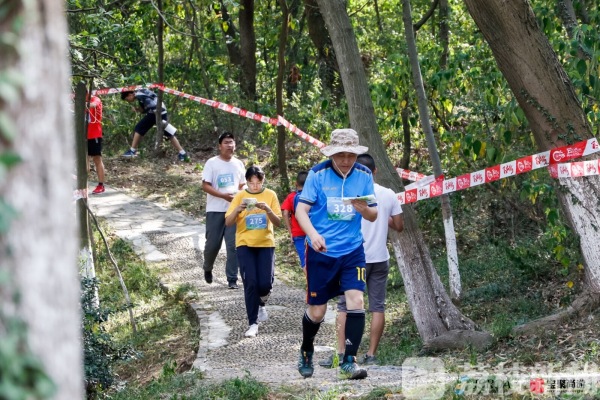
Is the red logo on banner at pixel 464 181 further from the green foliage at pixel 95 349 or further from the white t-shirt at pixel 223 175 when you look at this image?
the green foliage at pixel 95 349

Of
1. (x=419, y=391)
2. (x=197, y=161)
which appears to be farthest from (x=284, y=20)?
(x=419, y=391)

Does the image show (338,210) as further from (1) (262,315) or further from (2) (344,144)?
(1) (262,315)

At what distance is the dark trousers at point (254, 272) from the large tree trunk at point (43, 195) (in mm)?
7375

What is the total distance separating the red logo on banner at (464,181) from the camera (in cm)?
983

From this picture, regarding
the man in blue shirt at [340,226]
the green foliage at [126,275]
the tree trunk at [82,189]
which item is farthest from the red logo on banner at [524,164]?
the green foliage at [126,275]

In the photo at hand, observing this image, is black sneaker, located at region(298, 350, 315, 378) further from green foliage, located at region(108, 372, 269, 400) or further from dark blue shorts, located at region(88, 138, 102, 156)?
dark blue shorts, located at region(88, 138, 102, 156)

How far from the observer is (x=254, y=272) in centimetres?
973

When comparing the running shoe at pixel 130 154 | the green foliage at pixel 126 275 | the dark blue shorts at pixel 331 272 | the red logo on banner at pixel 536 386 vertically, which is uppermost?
the running shoe at pixel 130 154

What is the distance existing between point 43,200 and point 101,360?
5939 mm

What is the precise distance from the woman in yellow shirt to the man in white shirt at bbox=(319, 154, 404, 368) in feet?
5.11

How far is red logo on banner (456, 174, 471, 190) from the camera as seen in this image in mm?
9827

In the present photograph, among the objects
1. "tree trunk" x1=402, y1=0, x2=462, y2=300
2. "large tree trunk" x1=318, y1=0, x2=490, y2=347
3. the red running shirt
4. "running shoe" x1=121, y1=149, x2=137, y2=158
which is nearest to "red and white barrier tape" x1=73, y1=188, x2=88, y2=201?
the red running shirt

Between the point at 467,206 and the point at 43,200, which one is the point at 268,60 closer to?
the point at 467,206

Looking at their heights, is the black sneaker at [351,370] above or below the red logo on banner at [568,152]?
below
